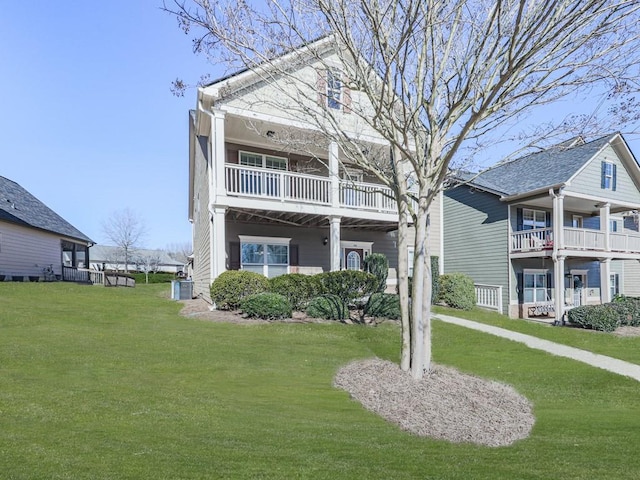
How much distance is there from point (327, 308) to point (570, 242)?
1246 centimetres

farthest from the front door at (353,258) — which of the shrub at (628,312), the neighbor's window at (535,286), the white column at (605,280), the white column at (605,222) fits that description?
the white column at (605,280)

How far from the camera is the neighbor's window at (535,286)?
19.7 meters

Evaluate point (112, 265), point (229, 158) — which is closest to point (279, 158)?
point (229, 158)

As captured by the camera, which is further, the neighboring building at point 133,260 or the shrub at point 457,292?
the neighboring building at point 133,260

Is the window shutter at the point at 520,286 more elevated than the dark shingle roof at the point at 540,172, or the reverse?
the dark shingle roof at the point at 540,172

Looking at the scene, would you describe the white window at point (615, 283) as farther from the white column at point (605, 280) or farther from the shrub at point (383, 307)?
the shrub at point (383, 307)

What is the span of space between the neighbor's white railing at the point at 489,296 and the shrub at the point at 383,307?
25.5 ft

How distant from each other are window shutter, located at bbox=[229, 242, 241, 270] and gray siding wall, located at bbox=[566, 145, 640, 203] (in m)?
15.1

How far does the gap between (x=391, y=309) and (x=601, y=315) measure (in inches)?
339

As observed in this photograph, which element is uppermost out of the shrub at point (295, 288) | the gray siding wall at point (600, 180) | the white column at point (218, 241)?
the gray siding wall at point (600, 180)

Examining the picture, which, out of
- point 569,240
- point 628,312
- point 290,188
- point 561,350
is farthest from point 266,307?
point 628,312

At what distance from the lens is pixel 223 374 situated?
7.16 meters

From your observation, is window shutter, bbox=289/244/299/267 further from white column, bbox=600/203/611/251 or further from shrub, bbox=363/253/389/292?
white column, bbox=600/203/611/251

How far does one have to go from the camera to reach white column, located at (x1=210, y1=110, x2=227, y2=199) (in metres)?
13.5
